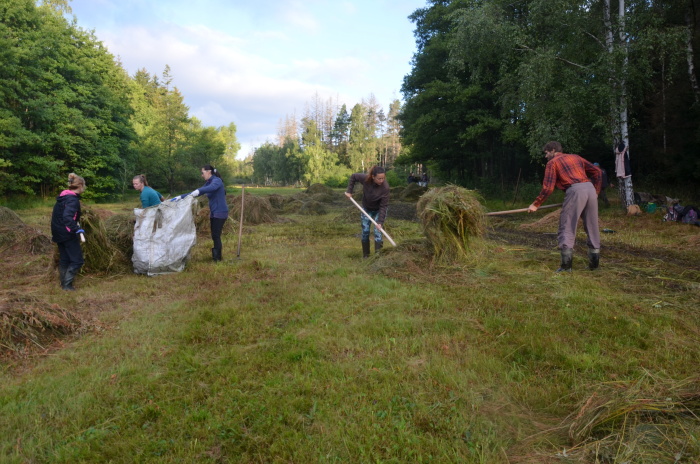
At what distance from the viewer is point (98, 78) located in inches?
982

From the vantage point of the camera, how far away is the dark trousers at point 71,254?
6004 mm

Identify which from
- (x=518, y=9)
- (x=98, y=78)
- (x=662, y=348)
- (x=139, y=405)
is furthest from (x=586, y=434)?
(x=98, y=78)

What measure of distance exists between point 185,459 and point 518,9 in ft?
63.2

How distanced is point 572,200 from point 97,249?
7.81 m

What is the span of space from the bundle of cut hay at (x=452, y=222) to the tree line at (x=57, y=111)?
63.5ft

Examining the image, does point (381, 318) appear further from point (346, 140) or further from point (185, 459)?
point (346, 140)

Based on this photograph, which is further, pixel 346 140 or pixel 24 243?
pixel 346 140

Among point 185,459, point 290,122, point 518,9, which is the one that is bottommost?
point 185,459

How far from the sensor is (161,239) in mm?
6840

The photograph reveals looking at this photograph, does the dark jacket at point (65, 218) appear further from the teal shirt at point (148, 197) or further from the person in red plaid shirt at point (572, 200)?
the person in red plaid shirt at point (572, 200)

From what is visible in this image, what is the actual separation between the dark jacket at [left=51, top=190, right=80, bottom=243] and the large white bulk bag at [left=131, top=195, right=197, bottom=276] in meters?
0.96

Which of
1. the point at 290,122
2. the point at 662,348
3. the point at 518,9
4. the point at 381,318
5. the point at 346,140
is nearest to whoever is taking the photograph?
the point at 662,348

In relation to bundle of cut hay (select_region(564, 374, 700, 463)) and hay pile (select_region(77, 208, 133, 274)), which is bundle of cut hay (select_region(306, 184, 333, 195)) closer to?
hay pile (select_region(77, 208, 133, 274))

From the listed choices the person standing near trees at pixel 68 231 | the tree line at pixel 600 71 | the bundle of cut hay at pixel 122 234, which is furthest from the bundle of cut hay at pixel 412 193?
the person standing near trees at pixel 68 231
